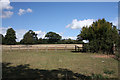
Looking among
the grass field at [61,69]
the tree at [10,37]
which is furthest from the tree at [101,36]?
the tree at [10,37]

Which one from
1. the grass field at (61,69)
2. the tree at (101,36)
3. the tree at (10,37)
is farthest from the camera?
the tree at (10,37)

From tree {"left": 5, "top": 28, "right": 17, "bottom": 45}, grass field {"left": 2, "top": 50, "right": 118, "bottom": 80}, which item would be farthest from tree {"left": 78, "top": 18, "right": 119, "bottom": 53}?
tree {"left": 5, "top": 28, "right": 17, "bottom": 45}

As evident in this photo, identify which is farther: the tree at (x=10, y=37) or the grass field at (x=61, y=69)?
the tree at (x=10, y=37)

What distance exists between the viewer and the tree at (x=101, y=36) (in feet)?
51.1

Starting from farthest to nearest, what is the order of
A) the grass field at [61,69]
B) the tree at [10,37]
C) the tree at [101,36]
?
the tree at [10,37], the tree at [101,36], the grass field at [61,69]

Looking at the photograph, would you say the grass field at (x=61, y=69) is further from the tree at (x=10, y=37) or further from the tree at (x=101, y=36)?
the tree at (x=10, y=37)

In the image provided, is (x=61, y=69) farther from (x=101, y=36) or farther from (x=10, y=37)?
(x=10, y=37)

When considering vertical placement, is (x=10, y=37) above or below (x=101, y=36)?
above

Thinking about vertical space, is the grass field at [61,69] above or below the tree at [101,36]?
below

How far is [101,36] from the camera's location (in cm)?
1670

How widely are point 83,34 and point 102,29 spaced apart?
2997 mm

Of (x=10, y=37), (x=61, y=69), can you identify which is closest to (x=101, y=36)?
(x=61, y=69)

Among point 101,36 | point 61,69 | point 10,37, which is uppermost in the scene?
point 10,37

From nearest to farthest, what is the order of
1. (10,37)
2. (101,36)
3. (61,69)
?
(61,69) < (101,36) < (10,37)
